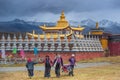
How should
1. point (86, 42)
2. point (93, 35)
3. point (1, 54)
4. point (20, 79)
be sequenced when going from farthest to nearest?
point (93, 35)
point (86, 42)
point (1, 54)
point (20, 79)

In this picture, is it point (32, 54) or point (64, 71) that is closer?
point (64, 71)

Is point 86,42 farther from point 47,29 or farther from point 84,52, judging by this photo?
point 47,29

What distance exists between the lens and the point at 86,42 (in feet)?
211

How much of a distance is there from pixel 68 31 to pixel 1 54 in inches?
667

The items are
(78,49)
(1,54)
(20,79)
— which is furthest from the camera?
(78,49)

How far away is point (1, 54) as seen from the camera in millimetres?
56156

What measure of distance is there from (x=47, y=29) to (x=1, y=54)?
15135 millimetres

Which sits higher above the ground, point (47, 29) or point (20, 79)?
point (47, 29)

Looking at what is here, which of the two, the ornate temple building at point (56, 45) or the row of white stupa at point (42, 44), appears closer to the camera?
the ornate temple building at point (56, 45)

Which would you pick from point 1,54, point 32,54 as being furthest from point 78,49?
point 1,54

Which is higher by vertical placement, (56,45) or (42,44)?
(42,44)

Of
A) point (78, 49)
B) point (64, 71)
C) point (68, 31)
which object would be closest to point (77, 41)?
point (78, 49)

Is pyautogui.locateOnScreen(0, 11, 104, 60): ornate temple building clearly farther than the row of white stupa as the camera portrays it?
No

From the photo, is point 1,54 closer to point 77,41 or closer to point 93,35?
point 77,41
